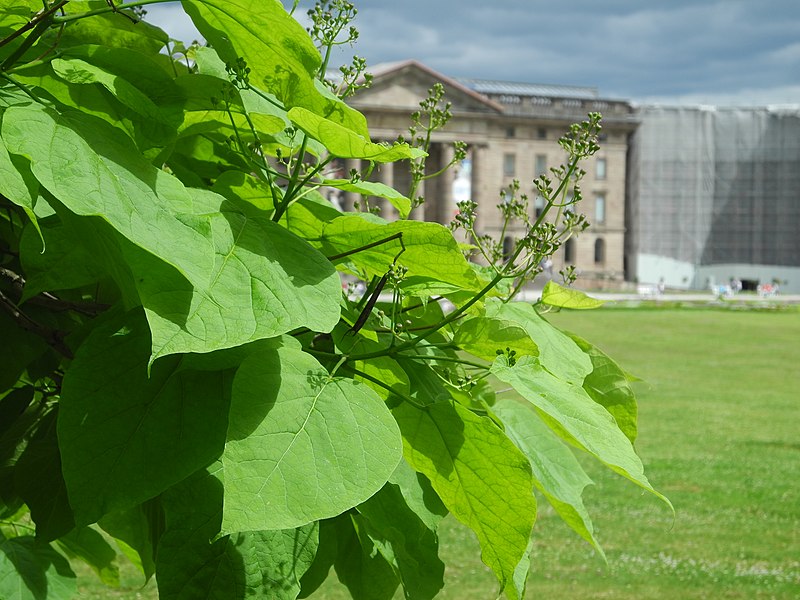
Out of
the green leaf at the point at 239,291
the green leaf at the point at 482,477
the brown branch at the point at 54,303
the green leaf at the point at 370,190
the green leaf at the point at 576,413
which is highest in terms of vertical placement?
the green leaf at the point at 370,190

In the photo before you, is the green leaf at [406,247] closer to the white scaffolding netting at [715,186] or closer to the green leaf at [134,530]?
the green leaf at [134,530]

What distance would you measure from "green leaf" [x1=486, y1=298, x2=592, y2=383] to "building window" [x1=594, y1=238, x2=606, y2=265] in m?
43.9

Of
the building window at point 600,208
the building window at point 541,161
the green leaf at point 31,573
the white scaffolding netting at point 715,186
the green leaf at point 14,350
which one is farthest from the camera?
the building window at point 600,208

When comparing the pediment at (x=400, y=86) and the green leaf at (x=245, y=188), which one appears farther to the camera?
the pediment at (x=400, y=86)

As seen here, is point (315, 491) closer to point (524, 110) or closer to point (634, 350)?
point (634, 350)

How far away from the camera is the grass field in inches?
145

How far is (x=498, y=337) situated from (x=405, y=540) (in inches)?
4.5

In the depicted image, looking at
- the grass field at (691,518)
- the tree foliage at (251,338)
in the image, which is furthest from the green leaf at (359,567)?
the grass field at (691,518)

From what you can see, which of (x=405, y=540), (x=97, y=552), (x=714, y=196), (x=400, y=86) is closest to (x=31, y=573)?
(x=97, y=552)

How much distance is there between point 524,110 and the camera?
40.9 metres

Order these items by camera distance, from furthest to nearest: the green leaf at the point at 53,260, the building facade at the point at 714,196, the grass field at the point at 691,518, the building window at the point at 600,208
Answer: the building window at the point at 600,208 < the building facade at the point at 714,196 < the grass field at the point at 691,518 < the green leaf at the point at 53,260

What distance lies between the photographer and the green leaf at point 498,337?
442 mm

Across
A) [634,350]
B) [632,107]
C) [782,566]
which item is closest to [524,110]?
[632,107]

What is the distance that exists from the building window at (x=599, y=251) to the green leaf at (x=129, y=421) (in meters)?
44.0
